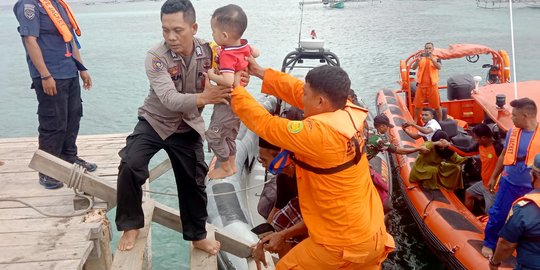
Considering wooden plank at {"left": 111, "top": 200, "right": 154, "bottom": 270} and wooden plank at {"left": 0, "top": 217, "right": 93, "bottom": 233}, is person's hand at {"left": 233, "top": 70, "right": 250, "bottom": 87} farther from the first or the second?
wooden plank at {"left": 0, "top": 217, "right": 93, "bottom": 233}


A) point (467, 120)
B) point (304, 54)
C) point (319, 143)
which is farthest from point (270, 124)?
point (467, 120)

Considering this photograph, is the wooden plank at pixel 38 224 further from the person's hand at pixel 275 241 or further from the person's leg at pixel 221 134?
the person's hand at pixel 275 241

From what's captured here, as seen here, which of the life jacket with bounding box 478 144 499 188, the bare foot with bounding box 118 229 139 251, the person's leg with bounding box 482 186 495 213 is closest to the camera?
the bare foot with bounding box 118 229 139 251

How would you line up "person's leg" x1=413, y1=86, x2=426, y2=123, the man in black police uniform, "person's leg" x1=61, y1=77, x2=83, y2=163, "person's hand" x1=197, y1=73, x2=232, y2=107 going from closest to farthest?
"person's hand" x1=197, y1=73, x2=232, y2=107, the man in black police uniform, "person's leg" x1=61, y1=77, x2=83, y2=163, "person's leg" x1=413, y1=86, x2=426, y2=123

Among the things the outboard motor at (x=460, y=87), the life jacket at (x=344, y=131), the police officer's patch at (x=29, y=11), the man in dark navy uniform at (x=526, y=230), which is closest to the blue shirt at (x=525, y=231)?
the man in dark navy uniform at (x=526, y=230)

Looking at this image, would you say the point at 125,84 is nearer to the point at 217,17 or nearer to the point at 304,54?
the point at 304,54

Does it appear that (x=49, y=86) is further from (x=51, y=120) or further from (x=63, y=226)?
(x=63, y=226)

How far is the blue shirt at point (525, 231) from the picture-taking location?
11.0ft

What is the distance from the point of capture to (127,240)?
2877 millimetres

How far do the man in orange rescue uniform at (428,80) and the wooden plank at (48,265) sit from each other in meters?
7.53

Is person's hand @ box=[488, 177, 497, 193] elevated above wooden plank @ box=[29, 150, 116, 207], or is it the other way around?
wooden plank @ box=[29, 150, 116, 207]

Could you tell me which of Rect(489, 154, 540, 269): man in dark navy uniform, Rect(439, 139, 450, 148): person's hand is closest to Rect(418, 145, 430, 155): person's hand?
Rect(439, 139, 450, 148): person's hand

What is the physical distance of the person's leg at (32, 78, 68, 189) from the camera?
3.61 meters

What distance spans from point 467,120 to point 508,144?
4.97m
